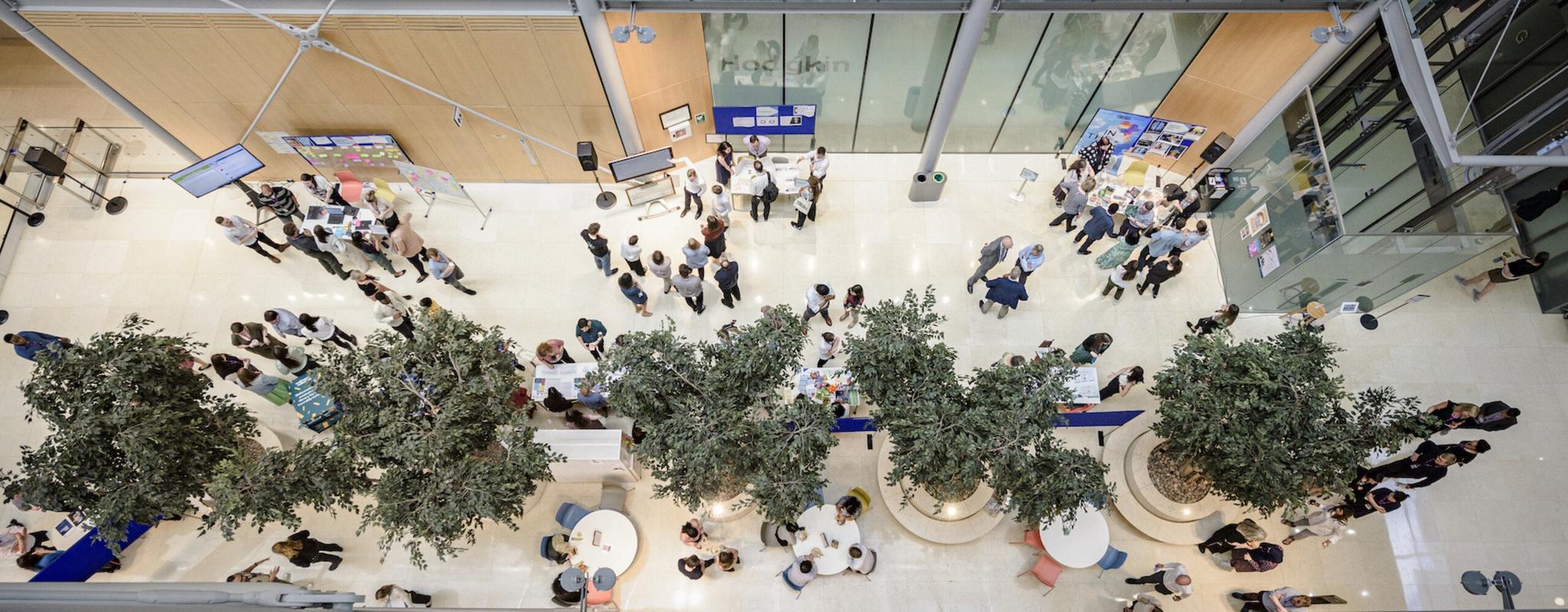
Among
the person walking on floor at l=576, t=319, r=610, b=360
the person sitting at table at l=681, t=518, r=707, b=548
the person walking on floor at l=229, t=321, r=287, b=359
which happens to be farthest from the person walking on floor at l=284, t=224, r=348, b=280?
the person sitting at table at l=681, t=518, r=707, b=548

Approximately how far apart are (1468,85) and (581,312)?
13931 mm

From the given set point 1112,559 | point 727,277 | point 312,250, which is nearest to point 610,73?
point 727,277

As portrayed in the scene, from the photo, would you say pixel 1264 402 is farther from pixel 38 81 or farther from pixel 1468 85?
pixel 38 81

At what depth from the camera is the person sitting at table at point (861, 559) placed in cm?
877

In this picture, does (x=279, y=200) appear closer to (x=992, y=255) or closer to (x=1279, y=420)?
(x=992, y=255)

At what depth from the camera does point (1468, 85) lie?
31.2 feet

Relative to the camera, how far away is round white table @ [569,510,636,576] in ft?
29.5

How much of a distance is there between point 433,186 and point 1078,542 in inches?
470

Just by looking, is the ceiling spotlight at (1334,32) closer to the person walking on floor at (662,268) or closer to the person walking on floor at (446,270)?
the person walking on floor at (662,268)

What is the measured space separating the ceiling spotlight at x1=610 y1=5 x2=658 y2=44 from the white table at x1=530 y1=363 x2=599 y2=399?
4593 mm

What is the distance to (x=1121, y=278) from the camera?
431 inches

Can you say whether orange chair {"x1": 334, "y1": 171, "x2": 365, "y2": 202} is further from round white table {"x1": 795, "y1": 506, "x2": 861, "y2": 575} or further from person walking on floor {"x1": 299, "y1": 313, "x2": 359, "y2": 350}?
round white table {"x1": 795, "y1": 506, "x2": 861, "y2": 575}

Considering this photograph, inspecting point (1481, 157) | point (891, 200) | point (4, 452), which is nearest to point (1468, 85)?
point (1481, 157)

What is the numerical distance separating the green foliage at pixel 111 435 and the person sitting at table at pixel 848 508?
7.27m
